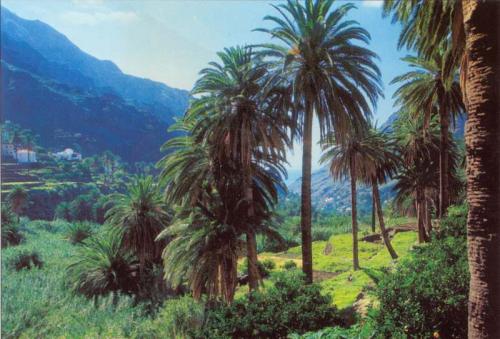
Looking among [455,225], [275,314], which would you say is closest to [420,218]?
[455,225]

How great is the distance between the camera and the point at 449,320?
8.01 meters

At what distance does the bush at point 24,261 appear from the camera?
35994 mm

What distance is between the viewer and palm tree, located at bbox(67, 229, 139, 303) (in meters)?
25.5

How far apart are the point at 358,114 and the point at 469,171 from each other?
11.0 m

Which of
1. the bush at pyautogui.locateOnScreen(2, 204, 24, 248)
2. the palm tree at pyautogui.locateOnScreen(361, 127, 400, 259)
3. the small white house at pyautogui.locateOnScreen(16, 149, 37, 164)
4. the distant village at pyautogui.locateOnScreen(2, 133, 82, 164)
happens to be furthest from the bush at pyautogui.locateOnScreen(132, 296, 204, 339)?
the small white house at pyautogui.locateOnScreen(16, 149, 37, 164)

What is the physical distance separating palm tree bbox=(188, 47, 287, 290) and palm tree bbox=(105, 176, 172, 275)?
373 inches

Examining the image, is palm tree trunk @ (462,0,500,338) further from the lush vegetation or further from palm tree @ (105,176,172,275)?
palm tree @ (105,176,172,275)

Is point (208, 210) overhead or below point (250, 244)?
overhead

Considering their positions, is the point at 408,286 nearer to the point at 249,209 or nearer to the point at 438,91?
the point at 249,209

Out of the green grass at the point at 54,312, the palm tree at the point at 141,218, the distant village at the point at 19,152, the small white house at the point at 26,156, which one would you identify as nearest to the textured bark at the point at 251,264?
the green grass at the point at 54,312

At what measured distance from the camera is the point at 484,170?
18.5 ft

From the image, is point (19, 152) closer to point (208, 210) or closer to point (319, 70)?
point (208, 210)

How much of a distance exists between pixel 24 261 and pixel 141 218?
17845 mm

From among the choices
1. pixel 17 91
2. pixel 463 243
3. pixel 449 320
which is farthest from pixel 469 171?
pixel 17 91
